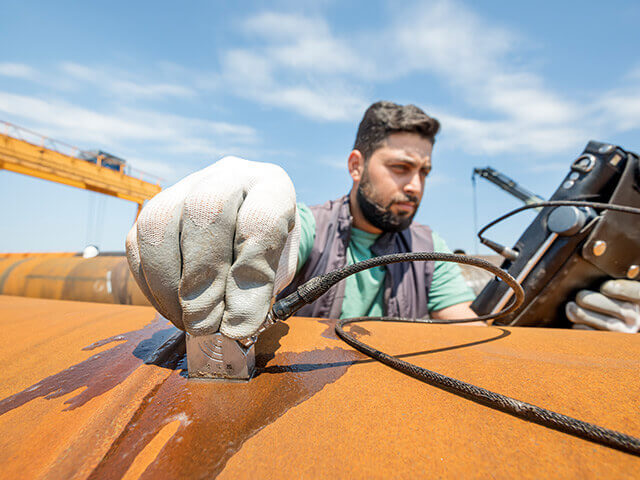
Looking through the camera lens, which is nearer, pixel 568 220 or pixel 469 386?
pixel 469 386

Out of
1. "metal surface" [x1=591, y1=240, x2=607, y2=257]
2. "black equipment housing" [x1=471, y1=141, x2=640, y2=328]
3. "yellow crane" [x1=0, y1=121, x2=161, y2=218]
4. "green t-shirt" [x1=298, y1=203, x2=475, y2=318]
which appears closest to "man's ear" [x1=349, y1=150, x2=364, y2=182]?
"green t-shirt" [x1=298, y1=203, x2=475, y2=318]

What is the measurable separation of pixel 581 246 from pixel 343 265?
941mm

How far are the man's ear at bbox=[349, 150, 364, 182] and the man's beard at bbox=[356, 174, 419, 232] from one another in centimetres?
11

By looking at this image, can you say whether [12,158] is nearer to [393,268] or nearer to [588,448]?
[393,268]

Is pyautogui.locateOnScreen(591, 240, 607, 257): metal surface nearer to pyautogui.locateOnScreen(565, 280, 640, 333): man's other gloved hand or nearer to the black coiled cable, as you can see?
pyautogui.locateOnScreen(565, 280, 640, 333): man's other gloved hand

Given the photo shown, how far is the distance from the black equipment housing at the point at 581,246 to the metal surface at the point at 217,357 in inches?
43.8

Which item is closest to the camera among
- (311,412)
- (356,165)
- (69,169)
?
(311,412)

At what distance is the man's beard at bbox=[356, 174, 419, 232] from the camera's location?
1.52 metres

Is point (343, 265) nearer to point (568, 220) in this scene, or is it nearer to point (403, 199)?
point (403, 199)

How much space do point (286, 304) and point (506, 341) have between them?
1.56ft

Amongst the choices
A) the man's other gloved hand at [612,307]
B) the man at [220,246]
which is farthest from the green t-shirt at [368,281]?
the man at [220,246]

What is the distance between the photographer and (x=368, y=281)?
1.50 m

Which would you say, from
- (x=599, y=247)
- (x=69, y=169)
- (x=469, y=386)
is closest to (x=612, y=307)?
(x=599, y=247)

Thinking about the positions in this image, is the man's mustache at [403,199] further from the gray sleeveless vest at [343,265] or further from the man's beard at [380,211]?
the gray sleeveless vest at [343,265]
